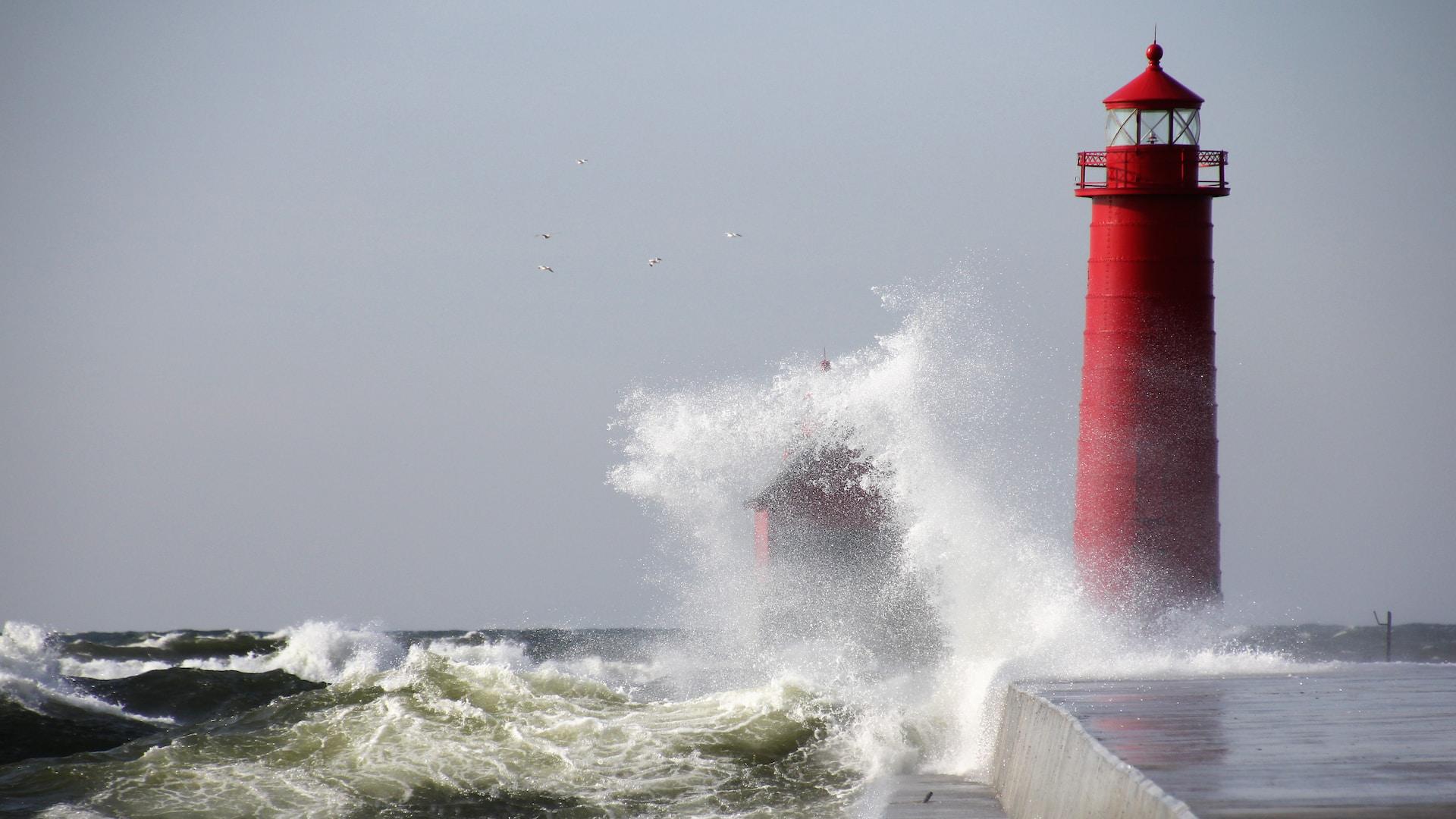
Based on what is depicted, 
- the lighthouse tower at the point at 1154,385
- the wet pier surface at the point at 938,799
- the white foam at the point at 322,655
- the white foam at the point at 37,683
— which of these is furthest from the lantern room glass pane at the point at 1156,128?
the white foam at the point at 322,655

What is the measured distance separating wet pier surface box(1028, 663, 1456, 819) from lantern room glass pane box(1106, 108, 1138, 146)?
6.71m

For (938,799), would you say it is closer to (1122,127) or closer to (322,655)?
(1122,127)

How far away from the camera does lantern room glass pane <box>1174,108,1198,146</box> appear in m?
15.7

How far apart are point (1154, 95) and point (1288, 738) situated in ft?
32.3

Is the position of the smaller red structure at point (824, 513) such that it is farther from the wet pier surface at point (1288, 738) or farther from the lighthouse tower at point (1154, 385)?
the wet pier surface at point (1288, 738)

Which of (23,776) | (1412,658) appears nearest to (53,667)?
(23,776)

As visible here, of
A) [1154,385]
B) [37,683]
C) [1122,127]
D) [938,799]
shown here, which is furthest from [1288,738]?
[37,683]

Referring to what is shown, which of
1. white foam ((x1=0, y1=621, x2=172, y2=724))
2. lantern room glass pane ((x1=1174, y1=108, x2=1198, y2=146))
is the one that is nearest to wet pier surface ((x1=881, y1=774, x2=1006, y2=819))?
lantern room glass pane ((x1=1174, y1=108, x2=1198, y2=146))

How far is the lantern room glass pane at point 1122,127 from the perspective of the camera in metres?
15.8

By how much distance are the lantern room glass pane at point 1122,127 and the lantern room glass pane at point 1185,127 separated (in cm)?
40

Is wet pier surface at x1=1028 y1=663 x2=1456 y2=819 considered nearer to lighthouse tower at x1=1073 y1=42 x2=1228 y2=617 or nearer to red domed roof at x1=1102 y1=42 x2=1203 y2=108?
lighthouse tower at x1=1073 y1=42 x2=1228 y2=617

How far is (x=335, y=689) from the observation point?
1490 cm

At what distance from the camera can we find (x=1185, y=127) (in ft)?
51.5

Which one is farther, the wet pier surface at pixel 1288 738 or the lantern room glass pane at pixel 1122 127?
the lantern room glass pane at pixel 1122 127
